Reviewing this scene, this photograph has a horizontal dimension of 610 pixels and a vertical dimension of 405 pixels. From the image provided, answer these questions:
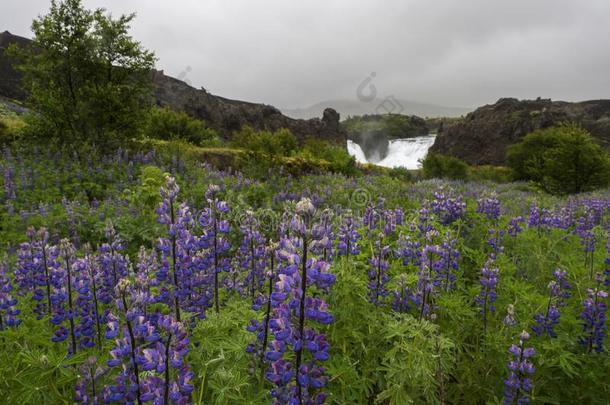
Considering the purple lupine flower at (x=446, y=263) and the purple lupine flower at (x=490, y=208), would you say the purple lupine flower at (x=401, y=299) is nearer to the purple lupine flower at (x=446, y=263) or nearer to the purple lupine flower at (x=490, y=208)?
the purple lupine flower at (x=446, y=263)

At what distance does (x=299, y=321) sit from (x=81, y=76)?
1376 centimetres

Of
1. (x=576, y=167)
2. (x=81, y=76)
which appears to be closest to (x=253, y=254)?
(x=81, y=76)

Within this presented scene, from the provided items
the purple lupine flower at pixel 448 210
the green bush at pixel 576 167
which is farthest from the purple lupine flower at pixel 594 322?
the green bush at pixel 576 167

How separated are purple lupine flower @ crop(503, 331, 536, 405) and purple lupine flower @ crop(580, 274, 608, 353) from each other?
0.77 m

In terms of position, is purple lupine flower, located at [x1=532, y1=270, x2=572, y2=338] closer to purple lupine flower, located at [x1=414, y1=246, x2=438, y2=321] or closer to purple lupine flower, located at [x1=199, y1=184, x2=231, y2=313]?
purple lupine flower, located at [x1=414, y1=246, x2=438, y2=321]

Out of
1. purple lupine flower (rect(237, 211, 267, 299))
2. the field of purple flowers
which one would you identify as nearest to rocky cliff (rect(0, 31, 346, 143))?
purple lupine flower (rect(237, 211, 267, 299))

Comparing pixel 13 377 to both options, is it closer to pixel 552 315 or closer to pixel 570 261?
pixel 552 315

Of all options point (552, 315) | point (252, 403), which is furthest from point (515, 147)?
point (252, 403)

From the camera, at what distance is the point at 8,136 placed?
46.1 ft

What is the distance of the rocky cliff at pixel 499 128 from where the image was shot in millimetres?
49156

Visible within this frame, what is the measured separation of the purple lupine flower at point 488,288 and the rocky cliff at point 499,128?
50793mm

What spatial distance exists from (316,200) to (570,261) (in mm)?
5357

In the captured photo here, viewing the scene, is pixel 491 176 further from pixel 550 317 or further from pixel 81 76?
pixel 550 317

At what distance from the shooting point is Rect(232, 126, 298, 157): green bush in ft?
55.9
